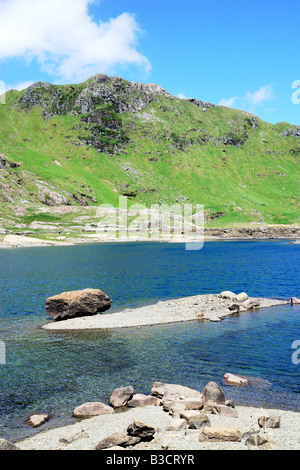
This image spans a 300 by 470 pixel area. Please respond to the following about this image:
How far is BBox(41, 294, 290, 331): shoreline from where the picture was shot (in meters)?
43.9

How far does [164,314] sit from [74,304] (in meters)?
13.1

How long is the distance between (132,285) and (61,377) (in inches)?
1745

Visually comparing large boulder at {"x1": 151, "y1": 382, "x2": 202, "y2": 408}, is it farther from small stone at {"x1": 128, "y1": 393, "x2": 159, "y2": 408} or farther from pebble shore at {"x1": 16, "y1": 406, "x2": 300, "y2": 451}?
pebble shore at {"x1": 16, "y1": 406, "x2": 300, "y2": 451}

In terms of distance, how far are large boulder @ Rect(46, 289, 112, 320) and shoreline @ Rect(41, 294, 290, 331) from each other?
1294 mm

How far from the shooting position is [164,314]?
1880 inches

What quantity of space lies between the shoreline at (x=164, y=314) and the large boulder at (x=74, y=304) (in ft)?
4.25

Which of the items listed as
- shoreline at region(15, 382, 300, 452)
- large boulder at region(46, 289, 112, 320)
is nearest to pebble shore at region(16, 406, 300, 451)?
shoreline at region(15, 382, 300, 452)

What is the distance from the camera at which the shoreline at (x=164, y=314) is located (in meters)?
43.9

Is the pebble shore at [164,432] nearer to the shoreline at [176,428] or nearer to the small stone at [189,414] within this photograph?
the shoreline at [176,428]

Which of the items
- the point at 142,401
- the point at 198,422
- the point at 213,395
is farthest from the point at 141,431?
the point at 213,395

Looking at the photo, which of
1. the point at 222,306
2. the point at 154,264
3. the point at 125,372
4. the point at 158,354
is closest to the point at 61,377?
the point at 125,372

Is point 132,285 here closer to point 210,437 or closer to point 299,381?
point 299,381

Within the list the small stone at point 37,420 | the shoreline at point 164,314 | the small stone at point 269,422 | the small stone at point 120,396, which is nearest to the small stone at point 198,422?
the small stone at point 269,422

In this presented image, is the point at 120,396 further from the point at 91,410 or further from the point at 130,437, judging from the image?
the point at 130,437
